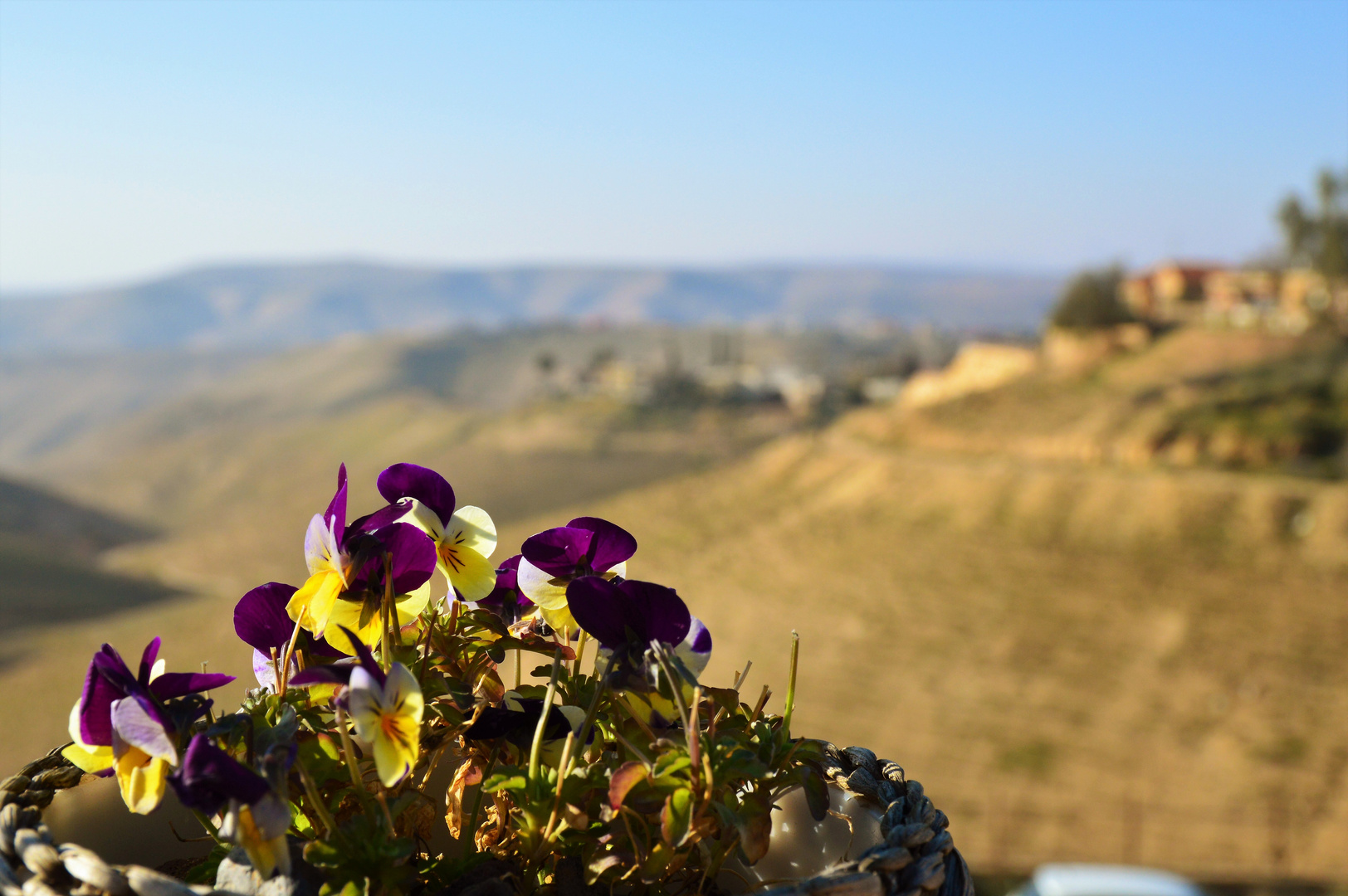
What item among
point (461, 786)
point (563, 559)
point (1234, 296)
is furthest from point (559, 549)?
point (1234, 296)

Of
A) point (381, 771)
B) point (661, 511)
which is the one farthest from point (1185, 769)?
point (661, 511)

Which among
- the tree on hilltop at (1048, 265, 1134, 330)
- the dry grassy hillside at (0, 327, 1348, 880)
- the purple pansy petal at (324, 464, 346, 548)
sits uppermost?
the purple pansy petal at (324, 464, 346, 548)

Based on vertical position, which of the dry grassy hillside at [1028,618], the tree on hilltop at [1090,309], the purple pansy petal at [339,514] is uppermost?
the purple pansy petal at [339,514]

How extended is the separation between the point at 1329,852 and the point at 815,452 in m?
20.4

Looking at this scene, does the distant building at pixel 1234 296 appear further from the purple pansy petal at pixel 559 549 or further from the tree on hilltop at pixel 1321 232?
the purple pansy petal at pixel 559 549

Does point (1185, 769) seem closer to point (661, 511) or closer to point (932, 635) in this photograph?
point (932, 635)

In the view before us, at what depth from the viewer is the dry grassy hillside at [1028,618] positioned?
43.4ft

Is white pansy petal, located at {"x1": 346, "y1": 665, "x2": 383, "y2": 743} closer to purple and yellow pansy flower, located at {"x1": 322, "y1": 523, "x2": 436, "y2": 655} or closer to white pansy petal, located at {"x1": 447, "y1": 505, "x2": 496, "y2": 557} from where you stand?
purple and yellow pansy flower, located at {"x1": 322, "y1": 523, "x2": 436, "y2": 655}

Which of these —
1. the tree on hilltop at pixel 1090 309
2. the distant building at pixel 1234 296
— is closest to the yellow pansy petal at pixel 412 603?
the distant building at pixel 1234 296

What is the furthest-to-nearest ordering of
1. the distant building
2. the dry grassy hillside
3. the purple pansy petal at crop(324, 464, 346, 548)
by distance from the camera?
1. the distant building
2. the dry grassy hillside
3. the purple pansy petal at crop(324, 464, 346, 548)

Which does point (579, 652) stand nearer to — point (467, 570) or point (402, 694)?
point (467, 570)

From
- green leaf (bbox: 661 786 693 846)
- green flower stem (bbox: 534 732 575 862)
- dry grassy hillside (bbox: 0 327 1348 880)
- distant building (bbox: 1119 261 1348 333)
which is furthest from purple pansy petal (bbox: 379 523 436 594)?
distant building (bbox: 1119 261 1348 333)

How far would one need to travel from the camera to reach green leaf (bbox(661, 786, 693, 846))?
0.85m

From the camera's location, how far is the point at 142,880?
759 millimetres
